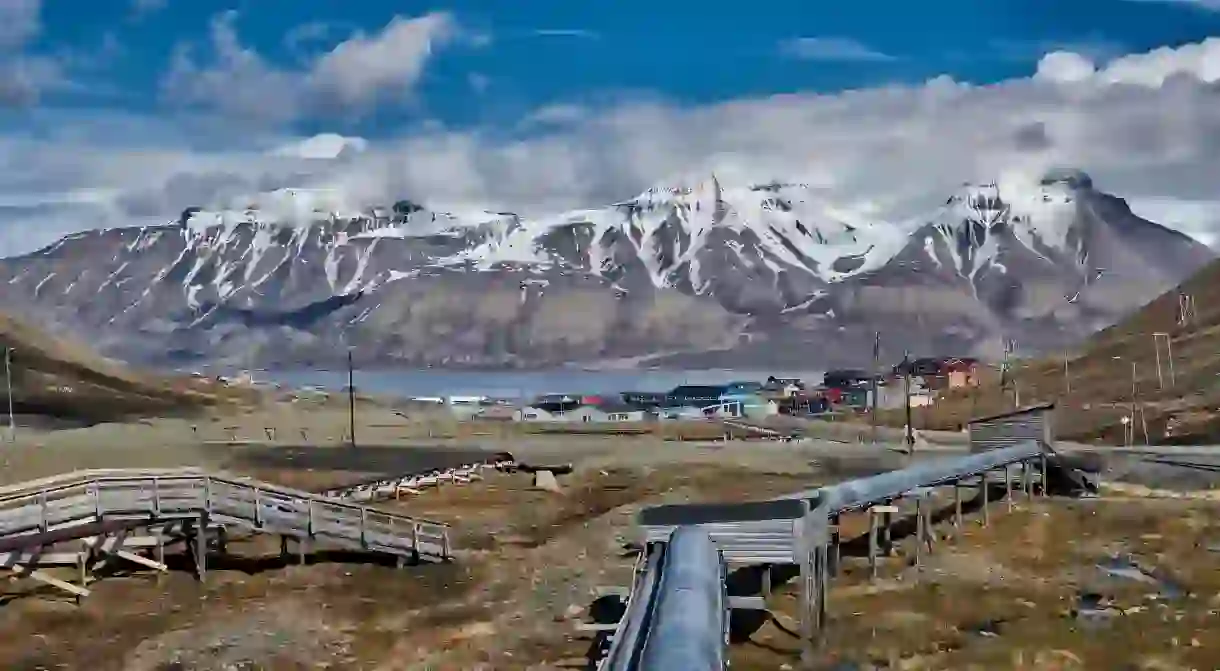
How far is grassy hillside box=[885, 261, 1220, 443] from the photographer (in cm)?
10144

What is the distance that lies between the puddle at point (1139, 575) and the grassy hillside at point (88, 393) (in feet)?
431

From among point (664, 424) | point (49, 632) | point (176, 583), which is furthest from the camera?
point (664, 424)

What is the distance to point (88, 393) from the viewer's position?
180 metres

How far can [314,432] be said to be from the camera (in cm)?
13775

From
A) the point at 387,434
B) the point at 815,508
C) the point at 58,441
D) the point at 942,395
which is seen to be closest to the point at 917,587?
the point at 815,508

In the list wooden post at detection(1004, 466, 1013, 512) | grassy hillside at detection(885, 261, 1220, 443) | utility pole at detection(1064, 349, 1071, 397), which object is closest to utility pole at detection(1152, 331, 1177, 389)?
grassy hillside at detection(885, 261, 1220, 443)

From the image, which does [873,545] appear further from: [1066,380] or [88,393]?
[88,393]

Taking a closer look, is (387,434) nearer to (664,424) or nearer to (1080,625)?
(664,424)

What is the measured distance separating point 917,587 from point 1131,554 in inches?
339

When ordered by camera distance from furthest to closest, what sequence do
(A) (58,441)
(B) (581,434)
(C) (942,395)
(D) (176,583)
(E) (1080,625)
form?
(C) (942,395)
(B) (581,434)
(A) (58,441)
(D) (176,583)
(E) (1080,625)

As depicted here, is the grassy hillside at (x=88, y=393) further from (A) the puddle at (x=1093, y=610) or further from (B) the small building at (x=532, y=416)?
(A) the puddle at (x=1093, y=610)

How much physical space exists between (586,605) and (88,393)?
158800 millimetres

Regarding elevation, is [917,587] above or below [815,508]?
below

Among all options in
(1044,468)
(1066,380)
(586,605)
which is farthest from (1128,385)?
(586,605)
